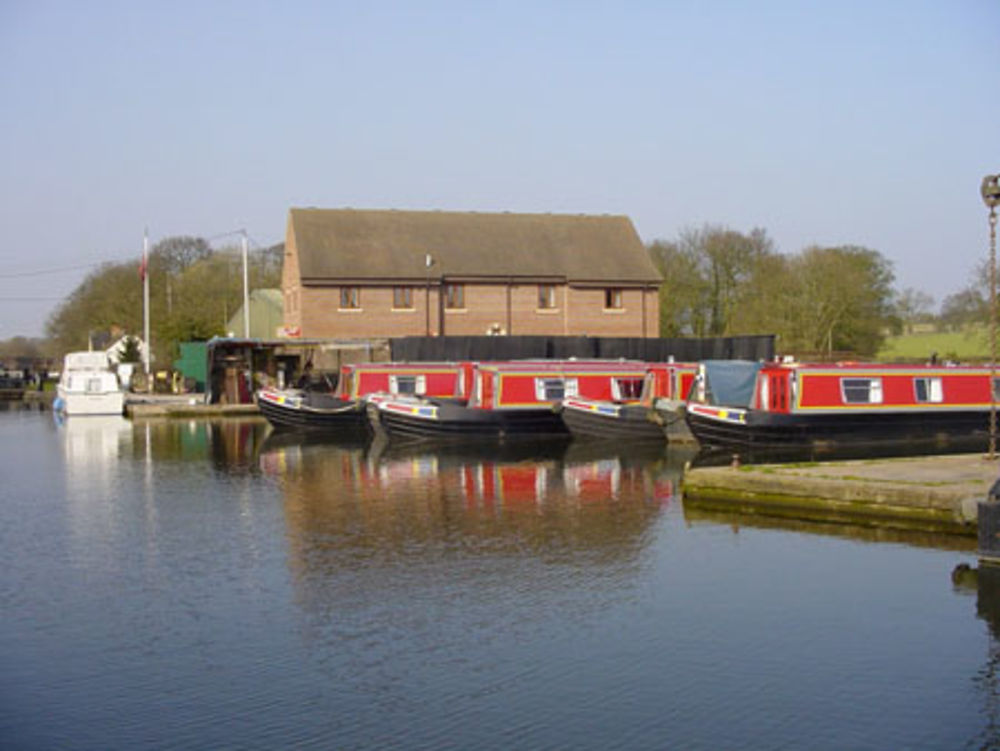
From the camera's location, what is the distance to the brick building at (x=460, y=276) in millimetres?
49188

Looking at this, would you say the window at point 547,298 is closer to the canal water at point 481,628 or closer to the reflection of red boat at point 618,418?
the reflection of red boat at point 618,418

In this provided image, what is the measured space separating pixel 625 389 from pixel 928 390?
8.29 m

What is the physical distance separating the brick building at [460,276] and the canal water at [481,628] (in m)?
27.4

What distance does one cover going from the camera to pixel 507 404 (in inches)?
1288

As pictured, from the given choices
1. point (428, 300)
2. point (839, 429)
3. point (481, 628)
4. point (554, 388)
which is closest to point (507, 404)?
point (554, 388)

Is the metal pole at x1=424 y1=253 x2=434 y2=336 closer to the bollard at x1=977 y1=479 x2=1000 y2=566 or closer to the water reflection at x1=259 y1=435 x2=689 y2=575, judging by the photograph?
the water reflection at x1=259 y1=435 x2=689 y2=575

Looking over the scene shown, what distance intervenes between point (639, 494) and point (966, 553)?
7.45m

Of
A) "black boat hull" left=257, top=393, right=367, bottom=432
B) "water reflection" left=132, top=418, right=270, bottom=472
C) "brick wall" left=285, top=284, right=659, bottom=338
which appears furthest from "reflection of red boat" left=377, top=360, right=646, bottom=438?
"brick wall" left=285, top=284, right=659, bottom=338

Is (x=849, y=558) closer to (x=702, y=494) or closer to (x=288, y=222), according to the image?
(x=702, y=494)

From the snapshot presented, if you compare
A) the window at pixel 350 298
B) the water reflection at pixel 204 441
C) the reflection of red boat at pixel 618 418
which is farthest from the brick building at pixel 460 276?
the reflection of red boat at pixel 618 418

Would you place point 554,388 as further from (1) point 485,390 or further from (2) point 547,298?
(2) point 547,298

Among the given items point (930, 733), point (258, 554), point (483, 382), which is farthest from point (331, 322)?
point (930, 733)

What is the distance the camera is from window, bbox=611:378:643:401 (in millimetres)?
34281

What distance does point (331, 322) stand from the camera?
4891 cm
